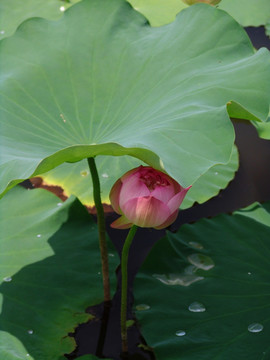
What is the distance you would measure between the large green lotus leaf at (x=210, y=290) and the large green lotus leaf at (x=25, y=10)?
1.25 metres

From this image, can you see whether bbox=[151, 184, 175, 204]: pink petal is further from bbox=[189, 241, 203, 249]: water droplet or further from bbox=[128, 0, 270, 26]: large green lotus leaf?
bbox=[128, 0, 270, 26]: large green lotus leaf

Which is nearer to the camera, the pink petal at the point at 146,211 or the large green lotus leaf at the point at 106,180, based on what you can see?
the pink petal at the point at 146,211

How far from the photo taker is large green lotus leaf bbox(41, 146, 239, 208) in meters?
1.58

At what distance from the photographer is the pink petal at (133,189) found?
1.01m

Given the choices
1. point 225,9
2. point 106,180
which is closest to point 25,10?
point 225,9

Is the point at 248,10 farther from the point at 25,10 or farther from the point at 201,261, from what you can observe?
the point at 201,261

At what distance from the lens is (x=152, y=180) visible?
1.02 metres

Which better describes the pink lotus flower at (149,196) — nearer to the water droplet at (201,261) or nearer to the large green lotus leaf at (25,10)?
the water droplet at (201,261)

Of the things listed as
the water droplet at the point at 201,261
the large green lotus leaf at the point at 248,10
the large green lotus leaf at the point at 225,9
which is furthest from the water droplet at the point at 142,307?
the large green lotus leaf at the point at 248,10

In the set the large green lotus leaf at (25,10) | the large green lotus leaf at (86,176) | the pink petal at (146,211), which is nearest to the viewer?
the pink petal at (146,211)

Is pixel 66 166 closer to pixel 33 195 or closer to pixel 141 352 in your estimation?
pixel 33 195

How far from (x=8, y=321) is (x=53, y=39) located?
72 cm

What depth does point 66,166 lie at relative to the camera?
166 cm

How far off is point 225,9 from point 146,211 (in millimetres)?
1636
